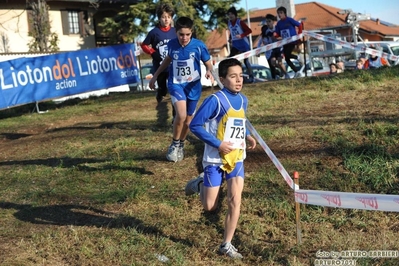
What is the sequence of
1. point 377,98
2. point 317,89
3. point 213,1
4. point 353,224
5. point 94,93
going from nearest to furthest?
point 353,224
point 377,98
point 317,89
point 94,93
point 213,1

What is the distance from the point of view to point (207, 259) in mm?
5309

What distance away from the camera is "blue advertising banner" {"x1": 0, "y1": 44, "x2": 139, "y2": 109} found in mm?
14883

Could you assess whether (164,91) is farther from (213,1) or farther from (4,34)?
(213,1)

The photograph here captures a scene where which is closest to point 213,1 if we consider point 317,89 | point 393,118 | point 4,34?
point 4,34

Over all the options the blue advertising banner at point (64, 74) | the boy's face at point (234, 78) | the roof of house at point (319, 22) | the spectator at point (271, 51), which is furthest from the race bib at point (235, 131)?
the roof of house at point (319, 22)

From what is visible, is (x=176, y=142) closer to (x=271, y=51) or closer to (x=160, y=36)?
(x=160, y=36)

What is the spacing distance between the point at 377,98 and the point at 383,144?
2.79m

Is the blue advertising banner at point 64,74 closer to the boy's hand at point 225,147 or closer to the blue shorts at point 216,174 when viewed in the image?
the blue shorts at point 216,174

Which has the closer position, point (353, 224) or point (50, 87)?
point (353, 224)

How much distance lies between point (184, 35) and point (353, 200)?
3.26 meters

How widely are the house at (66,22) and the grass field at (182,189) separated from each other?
79.7ft

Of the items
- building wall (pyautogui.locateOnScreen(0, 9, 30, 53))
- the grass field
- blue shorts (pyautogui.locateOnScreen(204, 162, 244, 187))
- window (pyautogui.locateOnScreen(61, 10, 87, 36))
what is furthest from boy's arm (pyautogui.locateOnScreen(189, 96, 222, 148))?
window (pyautogui.locateOnScreen(61, 10, 87, 36))

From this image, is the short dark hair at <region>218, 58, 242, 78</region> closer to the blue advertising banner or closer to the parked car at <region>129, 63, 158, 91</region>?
the blue advertising banner

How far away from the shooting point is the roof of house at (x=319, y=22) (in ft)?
198
